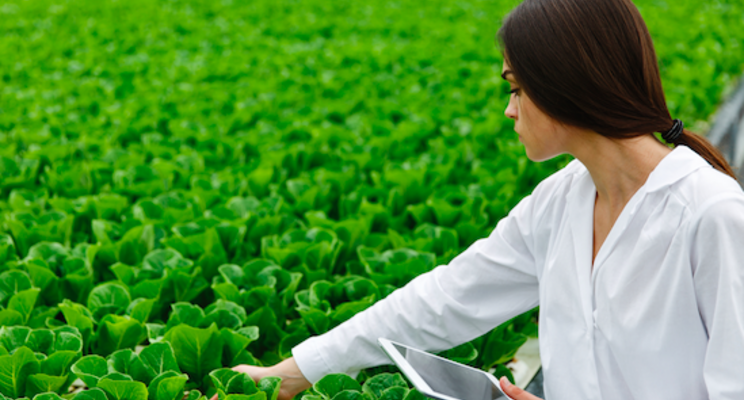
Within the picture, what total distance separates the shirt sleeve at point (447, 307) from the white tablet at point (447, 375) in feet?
0.72

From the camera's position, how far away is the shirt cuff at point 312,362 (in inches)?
69.0

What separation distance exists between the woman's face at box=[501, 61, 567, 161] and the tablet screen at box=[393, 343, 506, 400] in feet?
1.65

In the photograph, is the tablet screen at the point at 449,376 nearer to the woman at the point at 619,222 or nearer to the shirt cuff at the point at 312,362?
the woman at the point at 619,222

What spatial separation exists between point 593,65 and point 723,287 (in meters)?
0.47

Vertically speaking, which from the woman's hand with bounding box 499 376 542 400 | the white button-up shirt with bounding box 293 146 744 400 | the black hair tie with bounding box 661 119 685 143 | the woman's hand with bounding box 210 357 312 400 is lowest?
the woman's hand with bounding box 210 357 312 400

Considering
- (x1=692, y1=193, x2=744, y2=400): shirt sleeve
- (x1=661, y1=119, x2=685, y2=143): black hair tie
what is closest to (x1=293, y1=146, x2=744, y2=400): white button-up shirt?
(x1=692, y1=193, x2=744, y2=400): shirt sleeve

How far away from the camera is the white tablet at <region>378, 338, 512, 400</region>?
1.47 m

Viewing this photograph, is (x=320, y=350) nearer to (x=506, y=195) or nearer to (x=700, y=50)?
(x=506, y=195)

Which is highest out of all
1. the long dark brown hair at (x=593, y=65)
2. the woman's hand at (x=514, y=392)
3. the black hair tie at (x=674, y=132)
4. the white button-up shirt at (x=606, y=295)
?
the long dark brown hair at (x=593, y=65)

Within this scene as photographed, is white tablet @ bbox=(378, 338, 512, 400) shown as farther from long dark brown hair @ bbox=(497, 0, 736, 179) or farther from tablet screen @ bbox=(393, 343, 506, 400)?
long dark brown hair @ bbox=(497, 0, 736, 179)

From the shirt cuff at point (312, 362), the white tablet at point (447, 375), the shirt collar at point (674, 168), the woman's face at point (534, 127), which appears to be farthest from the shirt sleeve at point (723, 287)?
the shirt cuff at point (312, 362)

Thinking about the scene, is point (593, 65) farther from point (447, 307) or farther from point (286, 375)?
point (286, 375)

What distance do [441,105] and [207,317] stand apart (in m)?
3.34

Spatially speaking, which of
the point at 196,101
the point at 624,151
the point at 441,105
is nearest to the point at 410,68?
the point at 441,105
